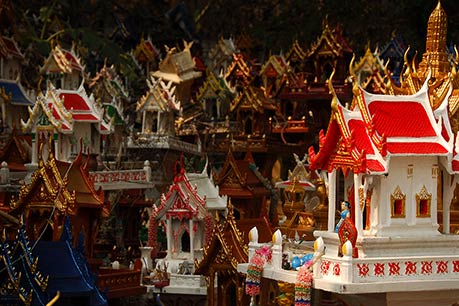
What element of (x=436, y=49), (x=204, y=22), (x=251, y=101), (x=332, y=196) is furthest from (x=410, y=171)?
(x=204, y=22)

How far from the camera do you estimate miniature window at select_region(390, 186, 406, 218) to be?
22.5 m

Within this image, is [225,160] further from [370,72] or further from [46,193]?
[46,193]

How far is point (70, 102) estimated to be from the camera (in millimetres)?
40156

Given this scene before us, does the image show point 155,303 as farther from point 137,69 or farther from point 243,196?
point 137,69

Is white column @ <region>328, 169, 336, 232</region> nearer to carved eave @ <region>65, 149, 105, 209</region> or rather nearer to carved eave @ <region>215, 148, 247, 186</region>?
carved eave @ <region>65, 149, 105, 209</region>

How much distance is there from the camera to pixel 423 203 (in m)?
22.8

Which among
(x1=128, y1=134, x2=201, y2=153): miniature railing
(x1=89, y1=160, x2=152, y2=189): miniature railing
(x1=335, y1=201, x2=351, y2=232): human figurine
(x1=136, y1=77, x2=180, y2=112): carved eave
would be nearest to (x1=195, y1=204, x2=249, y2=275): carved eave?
(x1=335, y1=201, x2=351, y2=232): human figurine

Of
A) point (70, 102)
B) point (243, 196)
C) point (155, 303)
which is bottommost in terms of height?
point (155, 303)

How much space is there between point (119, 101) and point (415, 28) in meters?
15.7

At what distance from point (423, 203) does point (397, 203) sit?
1.92 ft

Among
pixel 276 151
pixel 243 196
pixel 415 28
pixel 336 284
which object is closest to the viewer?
pixel 336 284

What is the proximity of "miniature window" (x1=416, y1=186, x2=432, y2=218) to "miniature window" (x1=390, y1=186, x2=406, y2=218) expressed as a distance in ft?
1.04

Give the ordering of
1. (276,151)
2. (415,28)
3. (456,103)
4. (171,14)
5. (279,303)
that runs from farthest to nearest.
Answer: (171,14), (415,28), (276,151), (456,103), (279,303)

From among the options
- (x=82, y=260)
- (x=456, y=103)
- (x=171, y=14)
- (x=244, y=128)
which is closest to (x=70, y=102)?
(x=244, y=128)
